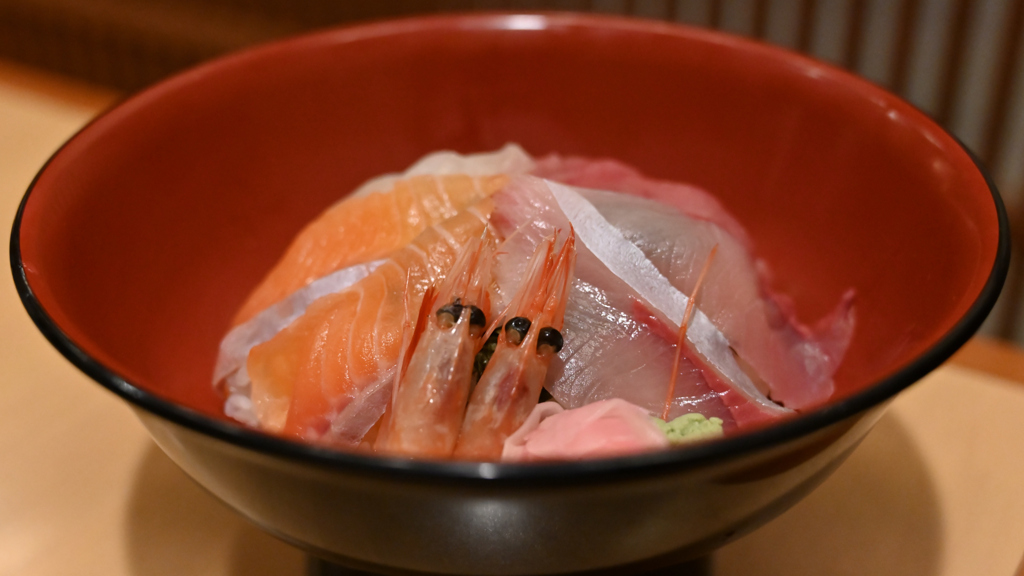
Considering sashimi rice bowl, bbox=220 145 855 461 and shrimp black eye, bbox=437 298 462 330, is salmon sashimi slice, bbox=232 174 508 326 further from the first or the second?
shrimp black eye, bbox=437 298 462 330

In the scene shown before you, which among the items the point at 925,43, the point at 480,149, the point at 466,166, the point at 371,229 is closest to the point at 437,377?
Answer: the point at 371,229

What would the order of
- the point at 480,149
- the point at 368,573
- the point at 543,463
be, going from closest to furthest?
the point at 543,463 → the point at 368,573 → the point at 480,149

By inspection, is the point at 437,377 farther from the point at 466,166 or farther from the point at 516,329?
the point at 466,166

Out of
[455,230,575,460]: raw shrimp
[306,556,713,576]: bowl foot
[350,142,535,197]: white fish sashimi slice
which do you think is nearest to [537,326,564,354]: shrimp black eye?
[455,230,575,460]: raw shrimp

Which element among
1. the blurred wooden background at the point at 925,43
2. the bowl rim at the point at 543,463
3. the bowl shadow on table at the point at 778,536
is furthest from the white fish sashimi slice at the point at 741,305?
the blurred wooden background at the point at 925,43

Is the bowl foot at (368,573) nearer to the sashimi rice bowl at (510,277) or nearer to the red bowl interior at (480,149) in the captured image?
the sashimi rice bowl at (510,277)

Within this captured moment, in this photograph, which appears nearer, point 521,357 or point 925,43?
point 521,357
